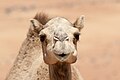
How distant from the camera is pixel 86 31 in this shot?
23.0 metres

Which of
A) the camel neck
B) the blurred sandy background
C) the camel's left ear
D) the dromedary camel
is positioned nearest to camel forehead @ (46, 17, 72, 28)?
the dromedary camel

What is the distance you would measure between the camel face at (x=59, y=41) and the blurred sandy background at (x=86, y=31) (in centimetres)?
929

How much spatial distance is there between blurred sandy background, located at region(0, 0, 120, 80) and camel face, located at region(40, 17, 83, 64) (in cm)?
929

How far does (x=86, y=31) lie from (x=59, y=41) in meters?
17.7

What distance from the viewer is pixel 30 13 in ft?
88.4

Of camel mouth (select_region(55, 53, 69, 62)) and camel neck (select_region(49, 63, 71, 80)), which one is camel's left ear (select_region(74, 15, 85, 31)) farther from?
camel mouth (select_region(55, 53, 69, 62))

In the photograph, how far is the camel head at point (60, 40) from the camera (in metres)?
5.33

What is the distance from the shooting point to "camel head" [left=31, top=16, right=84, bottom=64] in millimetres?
5332

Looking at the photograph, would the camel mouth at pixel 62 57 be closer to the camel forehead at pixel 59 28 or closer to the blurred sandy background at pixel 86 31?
the camel forehead at pixel 59 28

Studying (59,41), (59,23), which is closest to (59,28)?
(59,23)

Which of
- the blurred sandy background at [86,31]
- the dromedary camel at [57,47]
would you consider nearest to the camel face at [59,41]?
the dromedary camel at [57,47]

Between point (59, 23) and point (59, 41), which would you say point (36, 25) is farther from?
point (59, 41)

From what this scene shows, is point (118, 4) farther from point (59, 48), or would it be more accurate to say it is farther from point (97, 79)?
point (59, 48)

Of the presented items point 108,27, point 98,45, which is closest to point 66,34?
point 98,45
